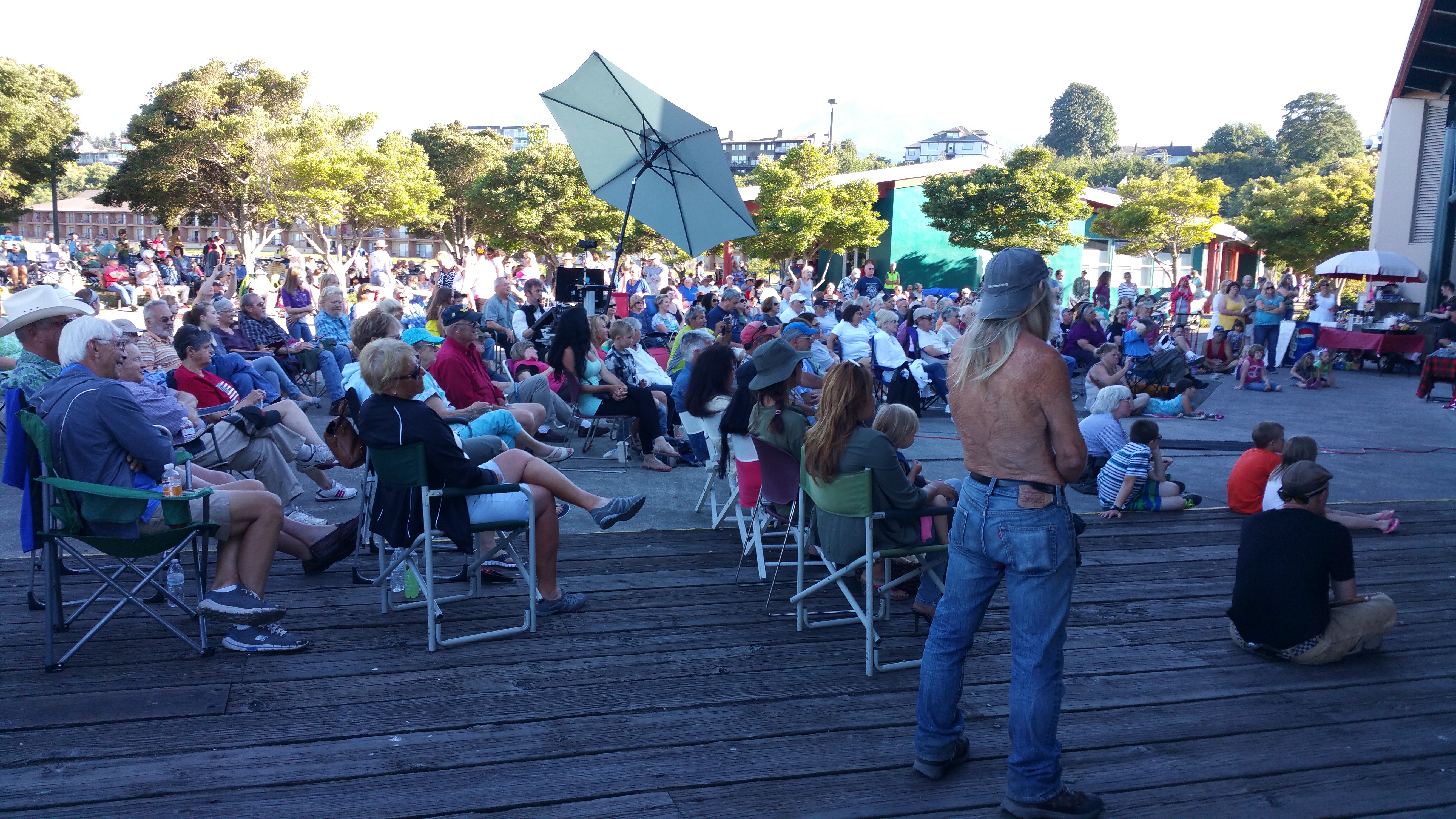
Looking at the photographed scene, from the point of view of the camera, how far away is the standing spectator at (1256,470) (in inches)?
215

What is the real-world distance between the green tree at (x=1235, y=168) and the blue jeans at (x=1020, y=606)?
69.3 meters

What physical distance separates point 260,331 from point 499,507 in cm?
538

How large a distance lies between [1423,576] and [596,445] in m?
5.57

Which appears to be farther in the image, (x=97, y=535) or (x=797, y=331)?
(x=797, y=331)

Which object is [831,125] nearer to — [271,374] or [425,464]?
[271,374]

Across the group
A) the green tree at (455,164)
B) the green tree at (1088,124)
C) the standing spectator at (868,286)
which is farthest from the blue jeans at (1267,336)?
the green tree at (1088,124)

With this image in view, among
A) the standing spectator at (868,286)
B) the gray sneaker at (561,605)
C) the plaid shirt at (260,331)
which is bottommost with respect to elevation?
the gray sneaker at (561,605)

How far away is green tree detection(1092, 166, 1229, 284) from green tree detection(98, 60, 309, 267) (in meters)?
26.5

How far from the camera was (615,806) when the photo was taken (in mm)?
2477

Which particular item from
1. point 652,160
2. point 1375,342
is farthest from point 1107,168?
point 652,160

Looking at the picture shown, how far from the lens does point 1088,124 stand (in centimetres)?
9962

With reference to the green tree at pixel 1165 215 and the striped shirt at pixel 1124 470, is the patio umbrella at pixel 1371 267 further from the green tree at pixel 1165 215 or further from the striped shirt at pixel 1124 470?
the green tree at pixel 1165 215

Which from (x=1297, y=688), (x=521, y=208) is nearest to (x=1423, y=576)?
(x=1297, y=688)

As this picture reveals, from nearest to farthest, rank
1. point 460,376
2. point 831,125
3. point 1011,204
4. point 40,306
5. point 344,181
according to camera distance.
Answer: point 40,306 → point 460,376 → point 1011,204 → point 344,181 → point 831,125
